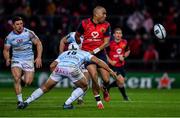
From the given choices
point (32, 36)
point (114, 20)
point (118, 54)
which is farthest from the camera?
point (114, 20)

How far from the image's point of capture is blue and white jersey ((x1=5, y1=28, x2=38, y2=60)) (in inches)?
717

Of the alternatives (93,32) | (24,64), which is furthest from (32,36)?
(93,32)

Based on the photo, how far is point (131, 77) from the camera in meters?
30.1

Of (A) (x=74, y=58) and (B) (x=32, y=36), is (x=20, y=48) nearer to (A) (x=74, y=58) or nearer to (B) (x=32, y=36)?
(B) (x=32, y=36)

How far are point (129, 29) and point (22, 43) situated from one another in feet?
41.3

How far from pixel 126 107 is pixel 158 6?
14282 mm

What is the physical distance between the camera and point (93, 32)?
699 inches

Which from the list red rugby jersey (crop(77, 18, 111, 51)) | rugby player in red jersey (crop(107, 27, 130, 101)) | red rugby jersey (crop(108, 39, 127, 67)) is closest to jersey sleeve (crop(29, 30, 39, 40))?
red rugby jersey (crop(77, 18, 111, 51))

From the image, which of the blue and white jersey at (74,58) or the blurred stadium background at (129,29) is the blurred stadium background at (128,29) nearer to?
the blurred stadium background at (129,29)

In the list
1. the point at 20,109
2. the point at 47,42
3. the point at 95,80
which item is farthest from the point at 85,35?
the point at 47,42

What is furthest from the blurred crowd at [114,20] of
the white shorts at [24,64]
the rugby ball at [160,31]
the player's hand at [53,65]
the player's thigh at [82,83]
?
the player's hand at [53,65]

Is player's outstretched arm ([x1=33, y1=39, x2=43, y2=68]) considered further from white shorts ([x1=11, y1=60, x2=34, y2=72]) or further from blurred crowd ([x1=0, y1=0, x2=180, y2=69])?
blurred crowd ([x1=0, y1=0, x2=180, y2=69])

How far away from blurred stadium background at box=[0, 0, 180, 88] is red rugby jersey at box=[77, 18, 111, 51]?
11.6 m

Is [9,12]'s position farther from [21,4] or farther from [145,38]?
[145,38]
